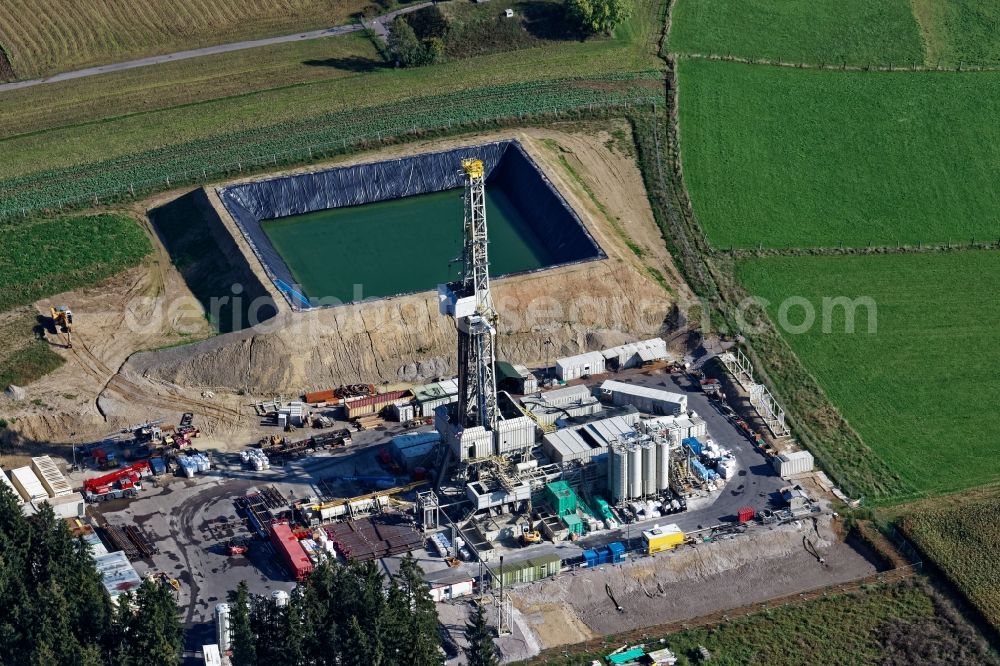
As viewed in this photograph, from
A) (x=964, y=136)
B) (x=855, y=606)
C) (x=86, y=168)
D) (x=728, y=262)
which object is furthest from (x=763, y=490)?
(x=86, y=168)

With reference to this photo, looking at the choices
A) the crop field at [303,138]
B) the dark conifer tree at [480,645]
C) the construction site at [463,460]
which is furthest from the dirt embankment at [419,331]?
the dark conifer tree at [480,645]

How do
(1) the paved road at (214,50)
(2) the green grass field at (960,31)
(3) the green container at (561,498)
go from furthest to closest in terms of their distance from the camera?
(2) the green grass field at (960,31), (1) the paved road at (214,50), (3) the green container at (561,498)

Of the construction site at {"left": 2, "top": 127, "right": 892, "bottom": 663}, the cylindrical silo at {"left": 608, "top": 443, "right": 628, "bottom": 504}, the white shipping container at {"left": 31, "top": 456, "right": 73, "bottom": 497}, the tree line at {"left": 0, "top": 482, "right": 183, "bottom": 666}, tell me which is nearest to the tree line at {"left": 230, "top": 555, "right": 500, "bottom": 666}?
the tree line at {"left": 0, "top": 482, "right": 183, "bottom": 666}

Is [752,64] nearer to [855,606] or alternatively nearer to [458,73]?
[458,73]

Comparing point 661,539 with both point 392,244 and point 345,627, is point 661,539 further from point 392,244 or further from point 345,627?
point 392,244

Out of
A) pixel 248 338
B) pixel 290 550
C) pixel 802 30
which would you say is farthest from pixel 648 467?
pixel 802 30

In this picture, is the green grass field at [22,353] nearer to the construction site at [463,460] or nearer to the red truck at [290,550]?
the construction site at [463,460]

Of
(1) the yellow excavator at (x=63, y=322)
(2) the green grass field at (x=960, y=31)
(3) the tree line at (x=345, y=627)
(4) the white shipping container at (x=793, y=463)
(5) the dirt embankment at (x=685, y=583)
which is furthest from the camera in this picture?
(2) the green grass field at (x=960, y=31)
